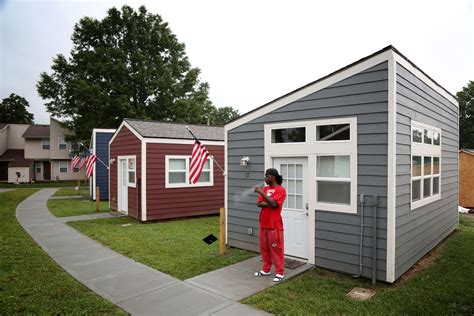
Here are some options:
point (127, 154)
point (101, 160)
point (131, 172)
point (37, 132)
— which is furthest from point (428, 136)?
point (37, 132)

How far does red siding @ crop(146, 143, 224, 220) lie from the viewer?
10.2 meters

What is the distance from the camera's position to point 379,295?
4344 mm

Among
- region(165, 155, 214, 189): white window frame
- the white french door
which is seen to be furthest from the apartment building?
the white french door

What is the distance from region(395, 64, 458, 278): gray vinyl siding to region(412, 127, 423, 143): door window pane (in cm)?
20

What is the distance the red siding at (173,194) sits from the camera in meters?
10.2

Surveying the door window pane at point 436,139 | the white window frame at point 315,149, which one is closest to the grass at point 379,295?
the white window frame at point 315,149

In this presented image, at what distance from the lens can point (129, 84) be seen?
25203 mm

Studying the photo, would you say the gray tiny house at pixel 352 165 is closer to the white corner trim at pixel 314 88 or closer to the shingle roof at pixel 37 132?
the white corner trim at pixel 314 88

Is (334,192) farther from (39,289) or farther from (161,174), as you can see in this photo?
(161,174)

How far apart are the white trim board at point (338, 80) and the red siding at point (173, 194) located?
12.9 feet

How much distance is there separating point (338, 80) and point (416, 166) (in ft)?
7.50

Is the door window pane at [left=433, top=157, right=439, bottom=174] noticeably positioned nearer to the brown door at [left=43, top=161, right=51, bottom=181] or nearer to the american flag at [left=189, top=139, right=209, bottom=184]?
the american flag at [left=189, top=139, right=209, bottom=184]

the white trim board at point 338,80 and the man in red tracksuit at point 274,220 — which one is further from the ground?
the white trim board at point 338,80

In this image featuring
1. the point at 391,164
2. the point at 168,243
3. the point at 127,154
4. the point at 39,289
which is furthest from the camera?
the point at 127,154
